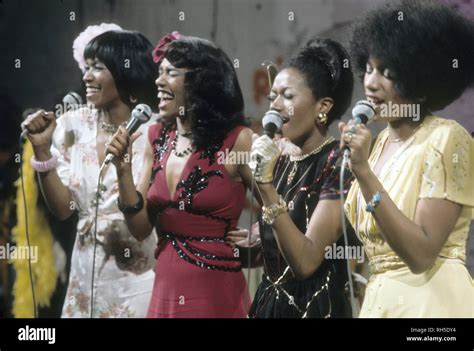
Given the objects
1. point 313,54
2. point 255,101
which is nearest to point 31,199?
point 255,101

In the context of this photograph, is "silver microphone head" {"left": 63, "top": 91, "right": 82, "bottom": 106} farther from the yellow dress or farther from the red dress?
the yellow dress

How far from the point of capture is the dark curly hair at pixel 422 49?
303 cm

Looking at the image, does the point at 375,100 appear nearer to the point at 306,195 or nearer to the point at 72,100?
the point at 306,195

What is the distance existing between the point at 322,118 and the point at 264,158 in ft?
0.85

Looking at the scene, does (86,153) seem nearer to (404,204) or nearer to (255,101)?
(255,101)

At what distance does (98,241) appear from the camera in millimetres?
3520

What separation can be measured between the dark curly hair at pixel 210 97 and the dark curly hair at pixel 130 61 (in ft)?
0.49

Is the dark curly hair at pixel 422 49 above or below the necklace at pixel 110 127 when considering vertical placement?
above

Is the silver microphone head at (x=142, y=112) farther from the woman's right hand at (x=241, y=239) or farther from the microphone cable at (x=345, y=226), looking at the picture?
the microphone cable at (x=345, y=226)

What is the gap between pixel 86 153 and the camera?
11.7 feet

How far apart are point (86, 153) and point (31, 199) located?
287mm

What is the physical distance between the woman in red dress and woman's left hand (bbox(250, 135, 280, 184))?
23 cm

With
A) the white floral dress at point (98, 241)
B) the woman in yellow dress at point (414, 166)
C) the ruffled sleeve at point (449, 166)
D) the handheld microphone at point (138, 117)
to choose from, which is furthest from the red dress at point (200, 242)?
the ruffled sleeve at point (449, 166)

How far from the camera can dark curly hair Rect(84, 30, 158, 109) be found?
11.5ft
